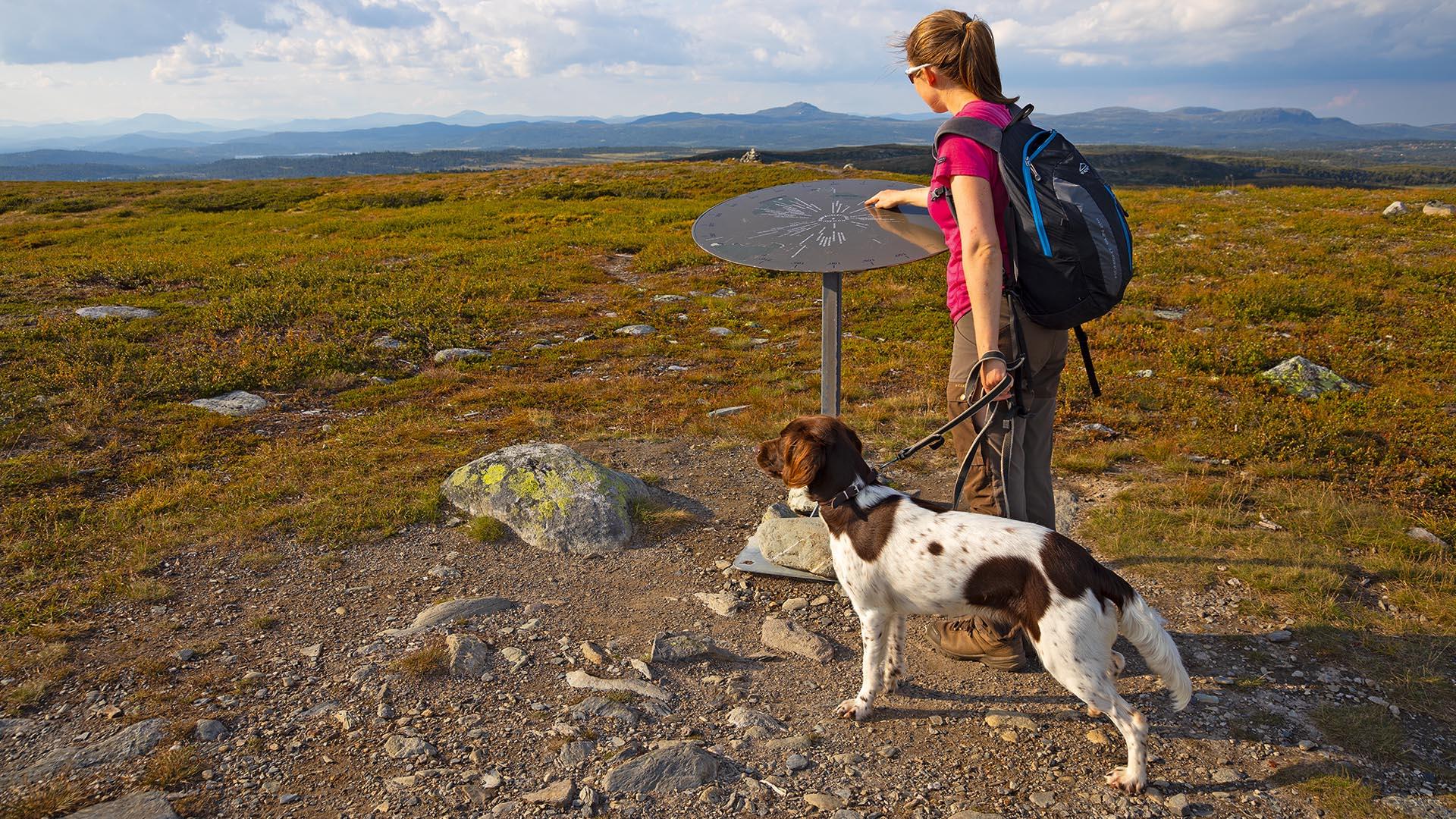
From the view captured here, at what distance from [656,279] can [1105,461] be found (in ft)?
41.3

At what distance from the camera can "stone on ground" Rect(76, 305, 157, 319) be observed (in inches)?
540

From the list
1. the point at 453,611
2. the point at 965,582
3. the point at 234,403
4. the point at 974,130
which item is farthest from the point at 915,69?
the point at 234,403

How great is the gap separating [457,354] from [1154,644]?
10994 millimetres

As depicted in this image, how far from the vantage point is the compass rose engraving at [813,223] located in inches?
226

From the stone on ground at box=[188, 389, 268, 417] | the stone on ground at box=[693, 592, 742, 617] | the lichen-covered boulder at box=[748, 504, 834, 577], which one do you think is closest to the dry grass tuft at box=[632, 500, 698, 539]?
the lichen-covered boulder at box=[748, 504, 834, 577]

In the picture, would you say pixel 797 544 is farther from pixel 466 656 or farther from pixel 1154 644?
pixel 1154 644

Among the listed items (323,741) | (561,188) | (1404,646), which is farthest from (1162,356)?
(561,188)

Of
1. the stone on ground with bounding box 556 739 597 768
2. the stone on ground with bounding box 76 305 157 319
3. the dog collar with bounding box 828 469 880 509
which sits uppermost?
the dog collar with bounding box 828 469 880 509

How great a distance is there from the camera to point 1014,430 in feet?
14.3

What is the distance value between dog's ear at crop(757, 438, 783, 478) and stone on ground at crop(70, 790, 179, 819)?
3.24 metres

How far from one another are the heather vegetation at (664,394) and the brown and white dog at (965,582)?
2045 millimetres

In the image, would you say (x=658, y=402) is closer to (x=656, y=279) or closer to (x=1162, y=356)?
(x=1162, y=356)

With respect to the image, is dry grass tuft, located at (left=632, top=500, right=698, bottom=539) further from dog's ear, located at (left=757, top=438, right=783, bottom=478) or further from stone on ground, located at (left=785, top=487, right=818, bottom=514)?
dog's ear, located at (left=757, top=438, right=783, bottom=478)

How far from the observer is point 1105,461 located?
798 centimetres
